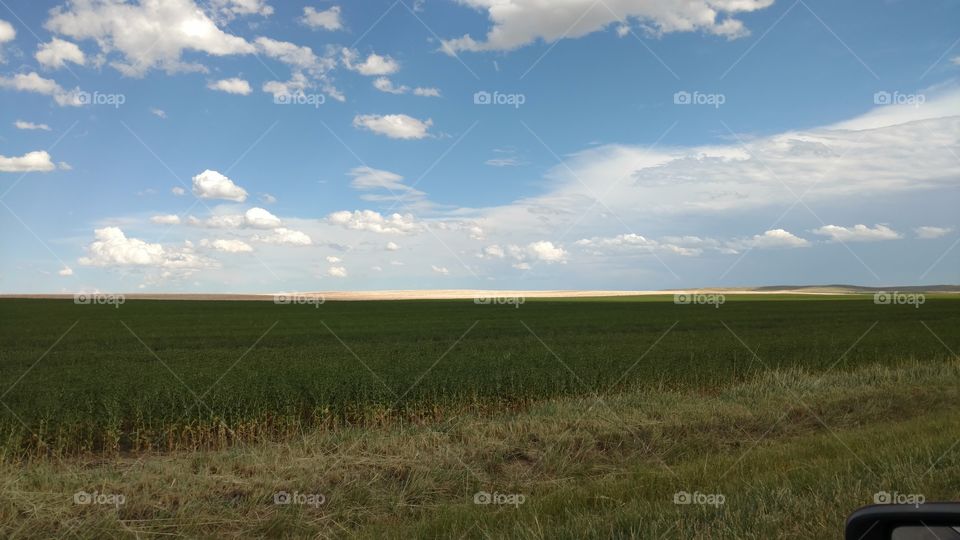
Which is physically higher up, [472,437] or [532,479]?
[472,437]

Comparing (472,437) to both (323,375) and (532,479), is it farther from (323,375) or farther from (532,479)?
(323,375)

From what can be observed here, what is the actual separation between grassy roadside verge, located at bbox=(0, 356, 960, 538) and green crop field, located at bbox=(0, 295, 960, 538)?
0.03m

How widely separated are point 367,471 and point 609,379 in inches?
379

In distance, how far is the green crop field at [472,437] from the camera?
664cm

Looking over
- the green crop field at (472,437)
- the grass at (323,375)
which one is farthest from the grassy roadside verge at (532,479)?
the grass at (323,375)

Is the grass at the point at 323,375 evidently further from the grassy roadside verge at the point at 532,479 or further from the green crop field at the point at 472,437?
the grassy roadside verge at the point at 532,479

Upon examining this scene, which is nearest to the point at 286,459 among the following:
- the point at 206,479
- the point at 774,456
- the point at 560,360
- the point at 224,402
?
the point at 206,479

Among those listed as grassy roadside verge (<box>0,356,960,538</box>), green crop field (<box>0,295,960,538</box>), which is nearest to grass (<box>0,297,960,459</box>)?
green crop field (<box>0,295,960,538</box>)

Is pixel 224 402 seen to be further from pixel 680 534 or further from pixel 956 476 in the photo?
pixel 956 476

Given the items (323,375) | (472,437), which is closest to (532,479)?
(472,437)

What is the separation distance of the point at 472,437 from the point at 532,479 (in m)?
1.47

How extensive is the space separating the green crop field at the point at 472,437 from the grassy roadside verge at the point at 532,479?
0.03 meters

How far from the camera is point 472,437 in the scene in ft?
31.6

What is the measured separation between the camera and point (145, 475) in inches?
308
